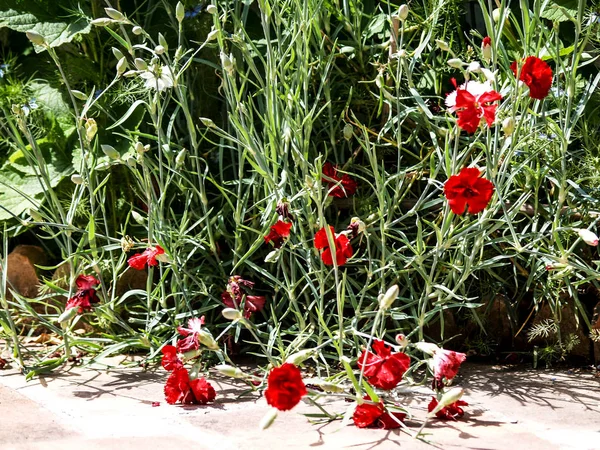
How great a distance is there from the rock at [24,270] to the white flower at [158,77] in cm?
93

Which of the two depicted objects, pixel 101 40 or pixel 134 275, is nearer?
pixel 134 275

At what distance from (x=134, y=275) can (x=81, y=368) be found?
39cm

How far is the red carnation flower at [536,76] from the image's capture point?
1562 millimetres

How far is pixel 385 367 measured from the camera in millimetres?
1512

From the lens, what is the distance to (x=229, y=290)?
1817mm

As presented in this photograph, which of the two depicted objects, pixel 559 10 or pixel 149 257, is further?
pixel 559 10

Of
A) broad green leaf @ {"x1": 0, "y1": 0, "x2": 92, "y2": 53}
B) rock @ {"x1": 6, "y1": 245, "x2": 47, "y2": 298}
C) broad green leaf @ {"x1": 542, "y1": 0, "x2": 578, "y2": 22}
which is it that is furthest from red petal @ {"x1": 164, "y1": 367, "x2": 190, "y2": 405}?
broad green leaf @ {"x1": 542, "y1": 0, "x2": 578, "y2": 22}

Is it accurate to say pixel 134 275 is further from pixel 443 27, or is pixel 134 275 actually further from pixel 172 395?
pixel 443 27

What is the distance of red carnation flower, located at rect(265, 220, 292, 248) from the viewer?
1781 millimetres

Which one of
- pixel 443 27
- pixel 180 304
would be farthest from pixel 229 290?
pixel 443 27

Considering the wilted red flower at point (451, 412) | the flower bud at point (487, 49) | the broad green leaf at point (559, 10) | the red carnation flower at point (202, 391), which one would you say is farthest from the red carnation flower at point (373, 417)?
the broad green leaf at point (559, 10)

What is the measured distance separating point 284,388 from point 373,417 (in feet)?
0.84

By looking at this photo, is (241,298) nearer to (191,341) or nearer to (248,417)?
(191,341)

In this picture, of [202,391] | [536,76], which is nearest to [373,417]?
[202,391]
